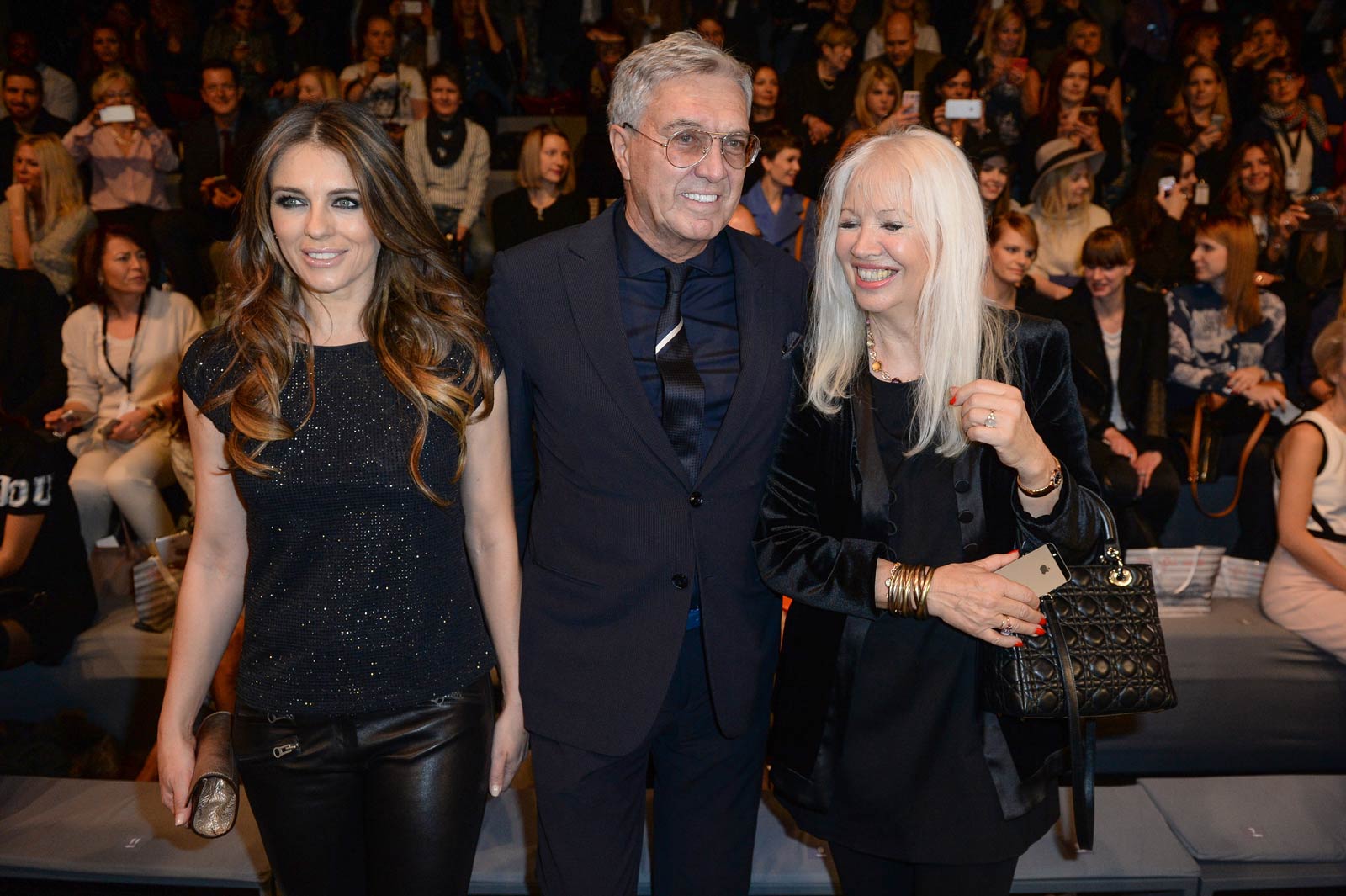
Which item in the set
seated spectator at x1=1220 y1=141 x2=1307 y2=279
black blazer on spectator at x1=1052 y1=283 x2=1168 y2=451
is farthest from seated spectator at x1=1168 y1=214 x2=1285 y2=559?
seated spectator at x1=1220 y1=141 x2=1307 y2=279

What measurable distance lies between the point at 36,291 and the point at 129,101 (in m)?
1.69

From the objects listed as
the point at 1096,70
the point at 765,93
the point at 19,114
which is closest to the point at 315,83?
the point at 19,114

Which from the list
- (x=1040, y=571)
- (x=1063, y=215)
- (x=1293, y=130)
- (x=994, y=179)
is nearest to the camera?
(x=1040, y=571)

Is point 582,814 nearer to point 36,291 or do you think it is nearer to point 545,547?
Result: point 545,547

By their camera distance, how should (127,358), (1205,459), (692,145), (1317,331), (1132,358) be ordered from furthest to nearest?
(1317,331) → (127,358) → (1132,358) → (1205,459) → (692,145)

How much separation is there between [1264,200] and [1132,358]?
178 cm

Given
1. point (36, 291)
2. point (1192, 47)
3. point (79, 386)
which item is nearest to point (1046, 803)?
point (79, 386)

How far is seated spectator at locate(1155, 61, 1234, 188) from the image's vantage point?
6.39 m

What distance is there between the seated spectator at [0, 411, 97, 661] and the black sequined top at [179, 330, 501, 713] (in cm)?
225

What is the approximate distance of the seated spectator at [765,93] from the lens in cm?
638

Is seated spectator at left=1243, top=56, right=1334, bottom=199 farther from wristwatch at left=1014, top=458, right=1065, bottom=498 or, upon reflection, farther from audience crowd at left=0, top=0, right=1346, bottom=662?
wristwatch at left=1014, top=458, right=1065, bottom=498

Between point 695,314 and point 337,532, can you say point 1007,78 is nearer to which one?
point 695,314

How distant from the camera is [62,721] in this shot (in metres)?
3.71

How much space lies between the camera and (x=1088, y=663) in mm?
1668
